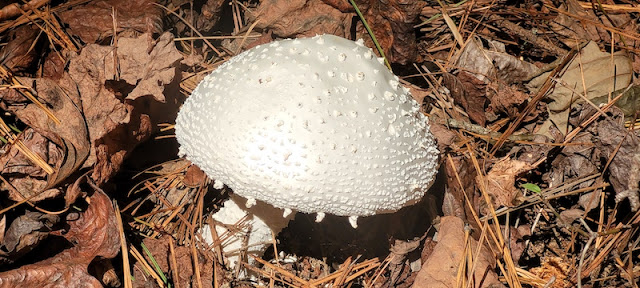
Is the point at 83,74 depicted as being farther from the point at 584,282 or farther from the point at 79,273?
the point at 584,282

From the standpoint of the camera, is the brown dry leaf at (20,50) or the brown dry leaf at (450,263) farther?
the brown dry leaf at (20,50)

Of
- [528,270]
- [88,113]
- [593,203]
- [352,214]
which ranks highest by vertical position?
[88,113]

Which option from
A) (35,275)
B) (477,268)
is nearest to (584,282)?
(477,268)

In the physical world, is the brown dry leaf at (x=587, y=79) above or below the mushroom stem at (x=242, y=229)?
above

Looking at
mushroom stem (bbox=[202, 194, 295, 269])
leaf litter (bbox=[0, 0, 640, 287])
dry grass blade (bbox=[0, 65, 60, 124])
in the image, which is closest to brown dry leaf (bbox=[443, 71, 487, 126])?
leaf litter (bbox=[0, 0, 640, 287])

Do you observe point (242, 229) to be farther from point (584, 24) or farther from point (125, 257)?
point (584, 24)

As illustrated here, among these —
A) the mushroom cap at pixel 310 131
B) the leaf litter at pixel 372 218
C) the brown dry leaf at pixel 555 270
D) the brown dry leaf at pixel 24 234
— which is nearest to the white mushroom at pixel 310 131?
the mushroom cap at pixel 310 131

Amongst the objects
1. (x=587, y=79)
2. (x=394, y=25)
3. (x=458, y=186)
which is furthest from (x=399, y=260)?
(x=587, y=79)

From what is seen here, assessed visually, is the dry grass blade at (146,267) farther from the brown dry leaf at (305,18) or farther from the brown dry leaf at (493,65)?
the brown dry leaf at (493,65)
